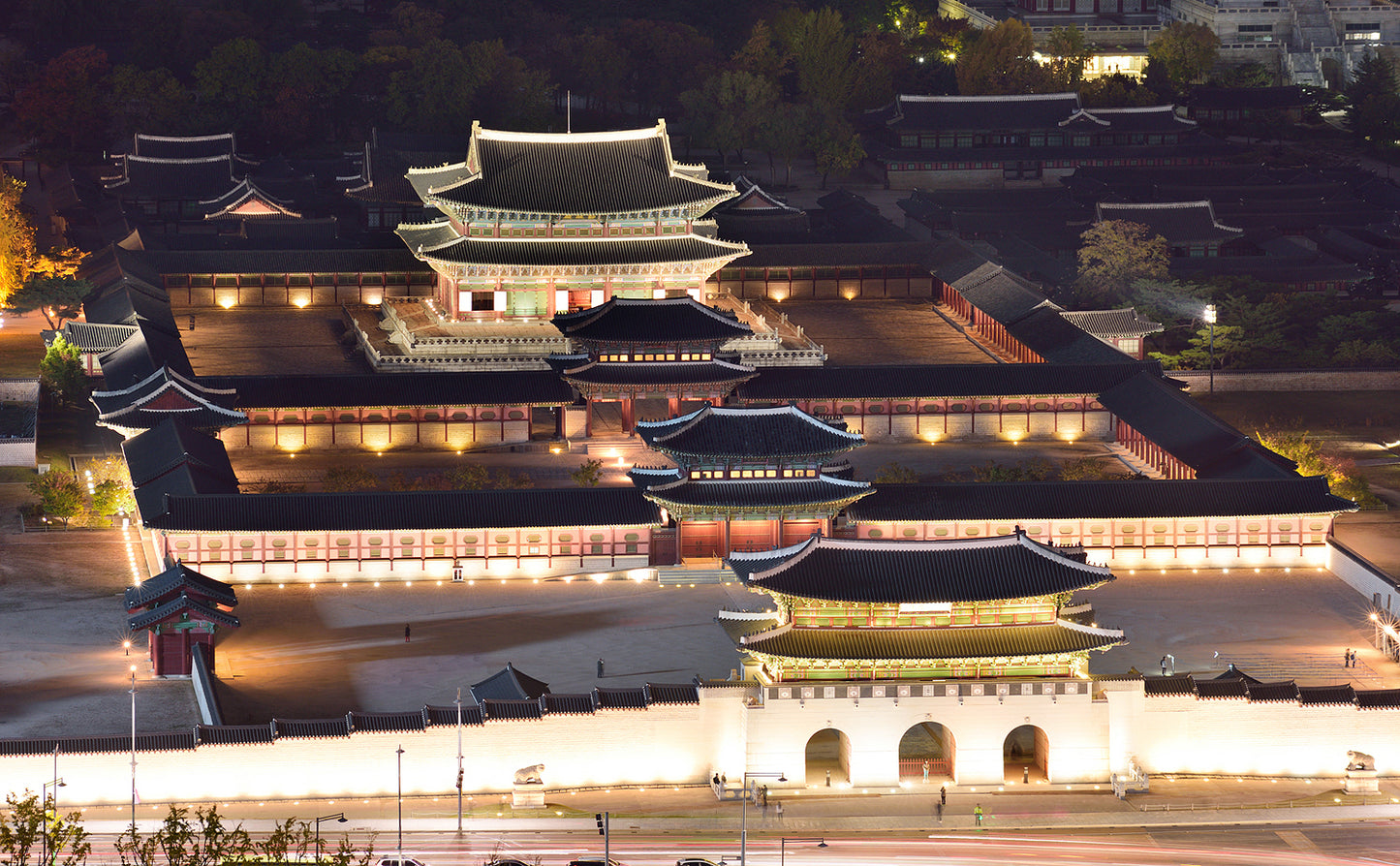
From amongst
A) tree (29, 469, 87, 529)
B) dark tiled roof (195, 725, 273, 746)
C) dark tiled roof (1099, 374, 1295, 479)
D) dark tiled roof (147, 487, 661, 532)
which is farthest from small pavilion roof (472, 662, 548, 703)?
dark tiled roof (1099, 374, 1295, 479)

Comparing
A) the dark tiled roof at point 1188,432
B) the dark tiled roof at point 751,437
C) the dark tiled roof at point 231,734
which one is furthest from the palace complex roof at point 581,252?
the dark tiled roof at point 231,734

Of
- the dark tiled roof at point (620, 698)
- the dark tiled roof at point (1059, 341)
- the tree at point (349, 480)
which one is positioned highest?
the dark tiled roof at point (1059, 341)

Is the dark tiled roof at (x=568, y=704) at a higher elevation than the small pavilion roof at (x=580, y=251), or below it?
below

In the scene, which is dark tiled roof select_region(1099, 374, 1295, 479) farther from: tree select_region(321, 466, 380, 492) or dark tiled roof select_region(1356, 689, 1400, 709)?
tree select_region(321, 466, 380, 492)

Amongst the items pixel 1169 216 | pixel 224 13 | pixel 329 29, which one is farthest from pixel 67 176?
pixel 1169 216

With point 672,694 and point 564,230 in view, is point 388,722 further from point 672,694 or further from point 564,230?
point 564,230

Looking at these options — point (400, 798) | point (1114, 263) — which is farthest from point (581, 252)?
point (400, 798)

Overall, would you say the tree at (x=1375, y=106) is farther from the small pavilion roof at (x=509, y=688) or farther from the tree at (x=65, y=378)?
the small pavilion roof at (x=509, y=688)

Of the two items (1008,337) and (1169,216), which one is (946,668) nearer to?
(1008,337)
